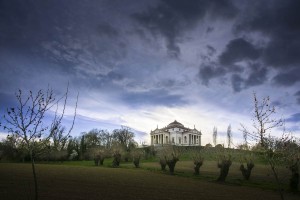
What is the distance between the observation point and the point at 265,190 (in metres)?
35.5

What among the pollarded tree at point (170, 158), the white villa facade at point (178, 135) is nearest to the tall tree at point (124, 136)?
the white villa facade at point (178, 135)

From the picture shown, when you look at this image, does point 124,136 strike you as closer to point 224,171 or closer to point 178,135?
point 178,135

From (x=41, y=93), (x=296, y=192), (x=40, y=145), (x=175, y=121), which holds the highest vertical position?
(x=175, y=121)

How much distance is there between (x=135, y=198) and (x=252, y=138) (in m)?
11.7

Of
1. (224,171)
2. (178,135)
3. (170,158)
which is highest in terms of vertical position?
(178,135)

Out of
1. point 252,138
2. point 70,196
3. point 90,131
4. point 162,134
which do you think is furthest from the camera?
point 162,134

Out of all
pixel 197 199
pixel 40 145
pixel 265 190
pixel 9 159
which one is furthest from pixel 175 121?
pixel 40 145

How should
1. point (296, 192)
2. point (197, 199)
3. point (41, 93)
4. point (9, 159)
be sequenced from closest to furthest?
point (41, 93)
point (197, 199)
point (296, 192)
point (9, 159)

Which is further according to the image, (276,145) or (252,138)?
(276,145)

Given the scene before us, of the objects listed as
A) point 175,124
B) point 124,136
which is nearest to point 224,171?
point 124,136

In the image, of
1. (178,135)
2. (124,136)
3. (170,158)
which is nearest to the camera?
(170,158)

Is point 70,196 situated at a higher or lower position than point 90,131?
lower

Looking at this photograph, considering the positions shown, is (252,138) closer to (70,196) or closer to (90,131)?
(70,196)

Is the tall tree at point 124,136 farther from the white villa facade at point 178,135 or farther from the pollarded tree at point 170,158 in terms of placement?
the pollarded tree at point 170,158
